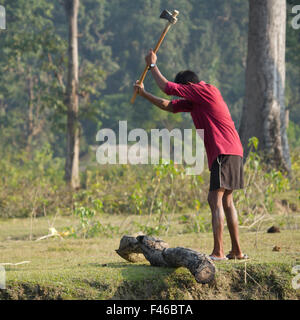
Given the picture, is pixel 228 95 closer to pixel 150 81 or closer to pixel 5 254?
pixel 150 81

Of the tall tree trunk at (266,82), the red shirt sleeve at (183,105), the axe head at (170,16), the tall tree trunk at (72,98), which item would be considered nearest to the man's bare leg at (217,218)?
the red shirt sleeve at (183,105)

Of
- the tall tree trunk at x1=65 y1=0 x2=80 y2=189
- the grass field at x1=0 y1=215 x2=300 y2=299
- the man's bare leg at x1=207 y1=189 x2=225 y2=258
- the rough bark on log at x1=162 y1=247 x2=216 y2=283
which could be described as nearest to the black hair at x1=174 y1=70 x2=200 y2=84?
the man's bare leg at x1=207 y1=189 x2=225 y2=258

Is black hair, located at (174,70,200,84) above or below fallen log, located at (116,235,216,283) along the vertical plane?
above

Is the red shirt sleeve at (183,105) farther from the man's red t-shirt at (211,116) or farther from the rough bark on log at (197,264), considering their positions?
the rough bark on log at (197,264)

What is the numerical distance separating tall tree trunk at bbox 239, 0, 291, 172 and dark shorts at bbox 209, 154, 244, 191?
6.88m

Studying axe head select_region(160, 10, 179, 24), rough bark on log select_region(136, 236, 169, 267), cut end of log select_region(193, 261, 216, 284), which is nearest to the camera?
cut end of log select_region(193, 261, 216, 284)

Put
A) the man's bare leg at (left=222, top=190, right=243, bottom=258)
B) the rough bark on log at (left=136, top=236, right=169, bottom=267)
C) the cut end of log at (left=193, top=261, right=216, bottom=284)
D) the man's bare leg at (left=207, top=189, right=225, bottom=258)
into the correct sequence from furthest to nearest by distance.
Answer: the man's bare leg at (left=222, top=190, right=243, bottom=258) → the man's bare leg at (left=207, top=189, right=225, bottom=258) → the rough bark on log at (left=136, top=236, right=169, bottom=267) → the cut end of log at (left=193, top=261, right=216, bottom=284)

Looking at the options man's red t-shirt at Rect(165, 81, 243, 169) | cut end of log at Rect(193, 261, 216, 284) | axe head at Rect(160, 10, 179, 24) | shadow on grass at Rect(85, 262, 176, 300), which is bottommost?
shadow on grass at Rect(85, 262, 176, 300)

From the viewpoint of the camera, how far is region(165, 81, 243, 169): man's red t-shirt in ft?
19.5

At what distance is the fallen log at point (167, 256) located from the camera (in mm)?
5320

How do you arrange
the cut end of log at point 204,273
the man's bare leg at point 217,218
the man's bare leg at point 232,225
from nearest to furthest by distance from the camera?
the cut end of log at point 204,273, the man's bare leg at point 217,218, the man's bare leg at point 232,225

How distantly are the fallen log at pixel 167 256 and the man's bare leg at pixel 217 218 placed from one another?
0.47m

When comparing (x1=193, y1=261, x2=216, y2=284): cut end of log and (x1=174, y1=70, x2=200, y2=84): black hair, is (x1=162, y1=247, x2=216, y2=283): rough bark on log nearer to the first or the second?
(x1=193, y1=261, x2=216, y2=284): cut end of log
